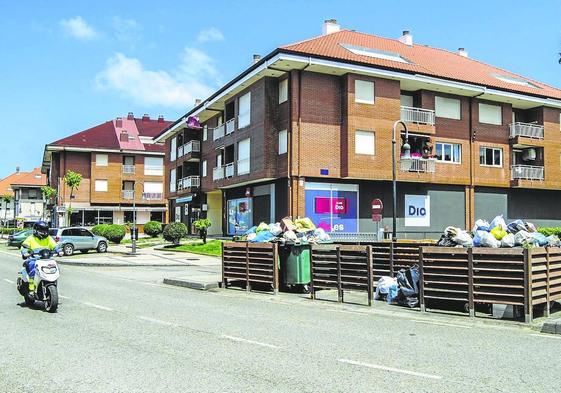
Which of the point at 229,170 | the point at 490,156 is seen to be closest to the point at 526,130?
the point at 490,156

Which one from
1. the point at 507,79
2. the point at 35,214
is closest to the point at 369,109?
the point at 507,79

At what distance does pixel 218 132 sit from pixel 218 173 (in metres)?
3.04

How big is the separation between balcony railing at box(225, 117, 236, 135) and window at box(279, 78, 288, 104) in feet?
18.4

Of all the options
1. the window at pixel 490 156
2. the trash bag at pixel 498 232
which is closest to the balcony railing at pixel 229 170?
the window at pixel 490 156

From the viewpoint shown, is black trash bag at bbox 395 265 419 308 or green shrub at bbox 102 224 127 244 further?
green shrub at bbox 102 224 127 244

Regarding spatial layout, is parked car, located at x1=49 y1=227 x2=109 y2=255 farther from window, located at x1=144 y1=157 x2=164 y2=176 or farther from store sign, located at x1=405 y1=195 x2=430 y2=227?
window, located at x1=144 y1=157 x2=164 y2=176

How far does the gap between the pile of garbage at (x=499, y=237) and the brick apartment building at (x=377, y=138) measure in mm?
15897

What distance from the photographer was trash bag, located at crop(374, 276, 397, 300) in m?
11.7

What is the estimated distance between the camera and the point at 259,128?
1284 inches

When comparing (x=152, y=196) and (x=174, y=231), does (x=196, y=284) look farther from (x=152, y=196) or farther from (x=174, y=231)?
(x=152, y=196)

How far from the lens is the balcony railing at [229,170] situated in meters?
36.8

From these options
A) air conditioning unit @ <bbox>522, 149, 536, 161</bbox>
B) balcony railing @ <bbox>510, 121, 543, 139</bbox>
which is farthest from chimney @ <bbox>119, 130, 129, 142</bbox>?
air conditioning unit @ <bbox>522, 149, 536, 161</bbox>

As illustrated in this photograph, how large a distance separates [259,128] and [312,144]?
3.79 m

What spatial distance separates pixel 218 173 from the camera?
131 ft
